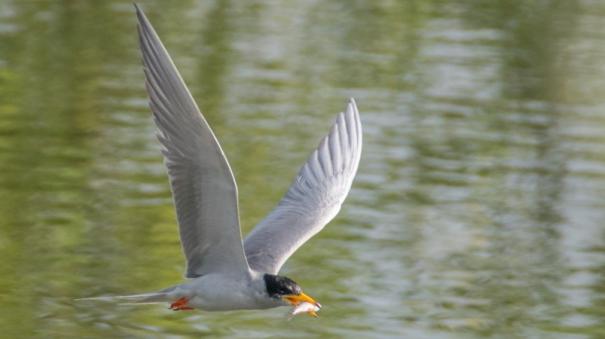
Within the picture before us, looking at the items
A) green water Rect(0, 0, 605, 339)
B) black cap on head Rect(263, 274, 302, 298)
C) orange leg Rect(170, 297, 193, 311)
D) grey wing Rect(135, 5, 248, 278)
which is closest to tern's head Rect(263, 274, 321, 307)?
black cap on head Rect(263, 274, 302, 298)

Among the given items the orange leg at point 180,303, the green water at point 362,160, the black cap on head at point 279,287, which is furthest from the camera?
the green water at point 362,160

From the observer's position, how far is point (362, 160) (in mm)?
14070

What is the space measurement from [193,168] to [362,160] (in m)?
7.50

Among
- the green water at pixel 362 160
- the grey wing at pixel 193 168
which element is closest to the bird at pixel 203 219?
the grey wing at pixel 193 168

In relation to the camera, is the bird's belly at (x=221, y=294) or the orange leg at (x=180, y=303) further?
the orange leg at (x=180, y=303)

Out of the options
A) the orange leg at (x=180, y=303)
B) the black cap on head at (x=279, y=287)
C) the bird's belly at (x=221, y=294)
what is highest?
the black cap on head at (x=279, y=287)

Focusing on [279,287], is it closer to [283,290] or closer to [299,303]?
[283,290]

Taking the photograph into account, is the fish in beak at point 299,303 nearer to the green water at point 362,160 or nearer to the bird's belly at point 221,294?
the bird's belly at point 221,294

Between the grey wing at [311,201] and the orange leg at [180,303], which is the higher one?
the grey wing at [311,201]

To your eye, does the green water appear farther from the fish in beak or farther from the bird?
the fish in beak

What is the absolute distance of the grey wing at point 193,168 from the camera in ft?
21.2

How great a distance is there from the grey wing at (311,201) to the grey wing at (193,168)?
0.50 metres

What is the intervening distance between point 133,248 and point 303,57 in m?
6.57

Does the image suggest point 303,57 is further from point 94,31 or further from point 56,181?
point 56,181
